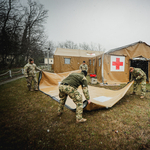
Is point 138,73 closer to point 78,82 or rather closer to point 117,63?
point 117,63

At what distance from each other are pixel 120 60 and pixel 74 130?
6.36m

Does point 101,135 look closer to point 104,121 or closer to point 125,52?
point 104,121

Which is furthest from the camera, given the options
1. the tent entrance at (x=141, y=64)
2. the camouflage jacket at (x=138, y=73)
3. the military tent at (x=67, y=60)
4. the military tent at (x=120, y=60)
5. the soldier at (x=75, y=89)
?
the military tent at (x=67, y=60)

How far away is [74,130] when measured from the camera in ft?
6.53

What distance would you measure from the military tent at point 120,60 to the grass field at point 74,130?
13.1ft

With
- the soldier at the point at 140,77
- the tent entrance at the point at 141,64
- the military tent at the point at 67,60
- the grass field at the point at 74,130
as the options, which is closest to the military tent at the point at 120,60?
the tent entrance at the point at 141,64

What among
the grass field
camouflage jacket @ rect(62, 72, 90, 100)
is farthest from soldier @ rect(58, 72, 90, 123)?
the grass field

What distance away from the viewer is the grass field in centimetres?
163

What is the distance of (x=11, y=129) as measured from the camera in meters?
2.03

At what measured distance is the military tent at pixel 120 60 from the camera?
6574 millimetres

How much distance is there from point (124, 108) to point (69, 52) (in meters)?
10.6

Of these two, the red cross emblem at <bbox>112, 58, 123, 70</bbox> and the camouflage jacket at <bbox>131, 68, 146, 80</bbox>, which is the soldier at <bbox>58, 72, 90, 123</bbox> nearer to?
the camouflage jacket at <bbox>131, 68, 146, 80</bbox>

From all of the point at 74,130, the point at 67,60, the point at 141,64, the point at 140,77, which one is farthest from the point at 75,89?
the point at 67,60

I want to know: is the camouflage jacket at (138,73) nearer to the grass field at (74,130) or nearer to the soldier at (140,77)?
the soldier at (140,77)
